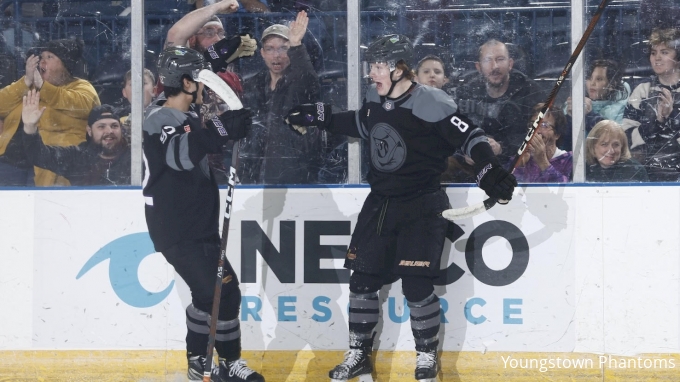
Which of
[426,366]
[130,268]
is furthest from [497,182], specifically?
[130,268]

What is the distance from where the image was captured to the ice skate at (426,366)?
3.49 m

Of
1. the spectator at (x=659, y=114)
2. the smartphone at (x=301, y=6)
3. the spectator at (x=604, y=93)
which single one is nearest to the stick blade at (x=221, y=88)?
A: the smartphone at (x=301, y=6)

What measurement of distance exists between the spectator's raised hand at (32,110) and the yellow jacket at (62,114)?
0.7 inches

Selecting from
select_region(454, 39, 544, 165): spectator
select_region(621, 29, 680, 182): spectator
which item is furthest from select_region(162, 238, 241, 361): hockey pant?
select_region(621, 29, 680, 182): spectator

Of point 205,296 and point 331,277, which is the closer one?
point 205,296

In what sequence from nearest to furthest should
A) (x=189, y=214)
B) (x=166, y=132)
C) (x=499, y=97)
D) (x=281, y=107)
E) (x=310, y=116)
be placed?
1. (x=166, y=132)
2. (x=189, y=214)
3. (x=310, y=116)
4. (x=499, y=97)
5. (x=281, y=107)

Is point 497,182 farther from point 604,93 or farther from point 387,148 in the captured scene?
point 604,93

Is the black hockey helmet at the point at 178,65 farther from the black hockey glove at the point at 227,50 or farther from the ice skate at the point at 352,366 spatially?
the ice skate at the point at 352,366

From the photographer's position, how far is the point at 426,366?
3.50m

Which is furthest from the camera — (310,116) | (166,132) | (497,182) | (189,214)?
(310,116)

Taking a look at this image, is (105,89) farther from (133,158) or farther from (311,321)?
(311,321)

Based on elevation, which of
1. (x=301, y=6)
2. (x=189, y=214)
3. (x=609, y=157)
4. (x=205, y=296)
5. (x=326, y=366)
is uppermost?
(x=301, y=6)

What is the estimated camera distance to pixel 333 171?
12.7ft

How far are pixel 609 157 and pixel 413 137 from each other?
2.84ft
